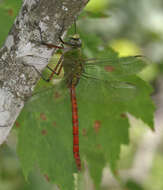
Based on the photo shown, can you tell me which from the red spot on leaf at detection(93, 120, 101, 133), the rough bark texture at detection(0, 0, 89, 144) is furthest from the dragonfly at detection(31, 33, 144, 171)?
the rough bark texture at detection(0, 0, 89, 144)

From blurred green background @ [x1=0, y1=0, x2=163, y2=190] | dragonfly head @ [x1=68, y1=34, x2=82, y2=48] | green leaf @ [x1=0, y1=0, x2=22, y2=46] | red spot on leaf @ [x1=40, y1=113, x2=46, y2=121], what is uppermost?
green leaf @ [x1=0, y1=0, x2=22, y2=46]

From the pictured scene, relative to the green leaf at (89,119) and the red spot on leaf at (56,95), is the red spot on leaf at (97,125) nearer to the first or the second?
the green leaf at (89,119)

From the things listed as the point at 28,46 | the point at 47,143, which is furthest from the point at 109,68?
the point at 28,46

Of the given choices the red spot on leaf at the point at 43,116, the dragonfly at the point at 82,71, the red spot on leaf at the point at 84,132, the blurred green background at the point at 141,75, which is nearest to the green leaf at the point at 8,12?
the blurred green background at the point at 141,75

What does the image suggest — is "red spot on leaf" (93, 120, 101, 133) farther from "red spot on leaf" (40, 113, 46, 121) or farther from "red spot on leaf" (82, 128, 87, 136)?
"red spot on leaf" (40, 113, 46, 121)

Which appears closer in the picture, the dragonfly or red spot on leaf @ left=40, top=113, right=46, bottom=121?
the dragonfly
